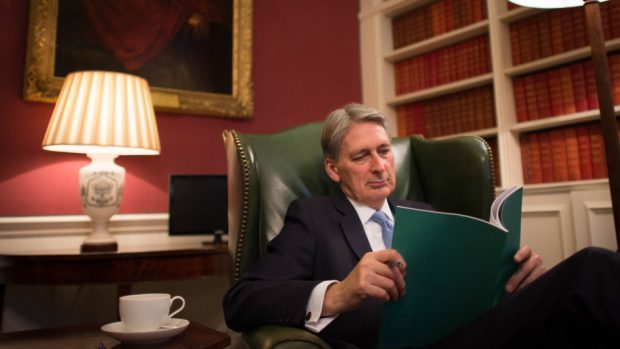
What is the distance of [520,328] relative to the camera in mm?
826

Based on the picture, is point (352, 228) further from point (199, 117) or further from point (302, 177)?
point (199, 117)

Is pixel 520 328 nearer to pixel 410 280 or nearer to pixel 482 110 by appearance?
pixel 410 280

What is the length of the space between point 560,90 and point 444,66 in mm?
661

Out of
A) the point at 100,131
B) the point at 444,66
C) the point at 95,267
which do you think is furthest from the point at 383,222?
the point at 444,66

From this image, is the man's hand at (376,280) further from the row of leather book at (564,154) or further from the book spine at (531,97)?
the book spine at (531,97)

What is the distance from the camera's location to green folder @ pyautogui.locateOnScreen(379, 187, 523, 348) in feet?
2.49

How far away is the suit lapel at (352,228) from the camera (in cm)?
115

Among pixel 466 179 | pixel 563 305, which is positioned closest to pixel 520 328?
pixel 563 305

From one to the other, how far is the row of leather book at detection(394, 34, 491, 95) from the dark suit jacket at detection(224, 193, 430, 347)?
1603 millimetres

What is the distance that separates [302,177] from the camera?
137 centimetres

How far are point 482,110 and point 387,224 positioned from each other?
1.48 m

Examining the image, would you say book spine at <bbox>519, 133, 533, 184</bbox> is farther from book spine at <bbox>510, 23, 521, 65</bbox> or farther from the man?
the man

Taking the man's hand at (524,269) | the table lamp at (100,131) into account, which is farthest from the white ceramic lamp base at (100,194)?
the man's hand at (524,269)

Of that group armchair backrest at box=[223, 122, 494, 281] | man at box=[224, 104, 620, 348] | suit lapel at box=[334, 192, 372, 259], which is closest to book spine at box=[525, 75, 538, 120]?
armchair backrest at box=[223, 122, 494, 281]
